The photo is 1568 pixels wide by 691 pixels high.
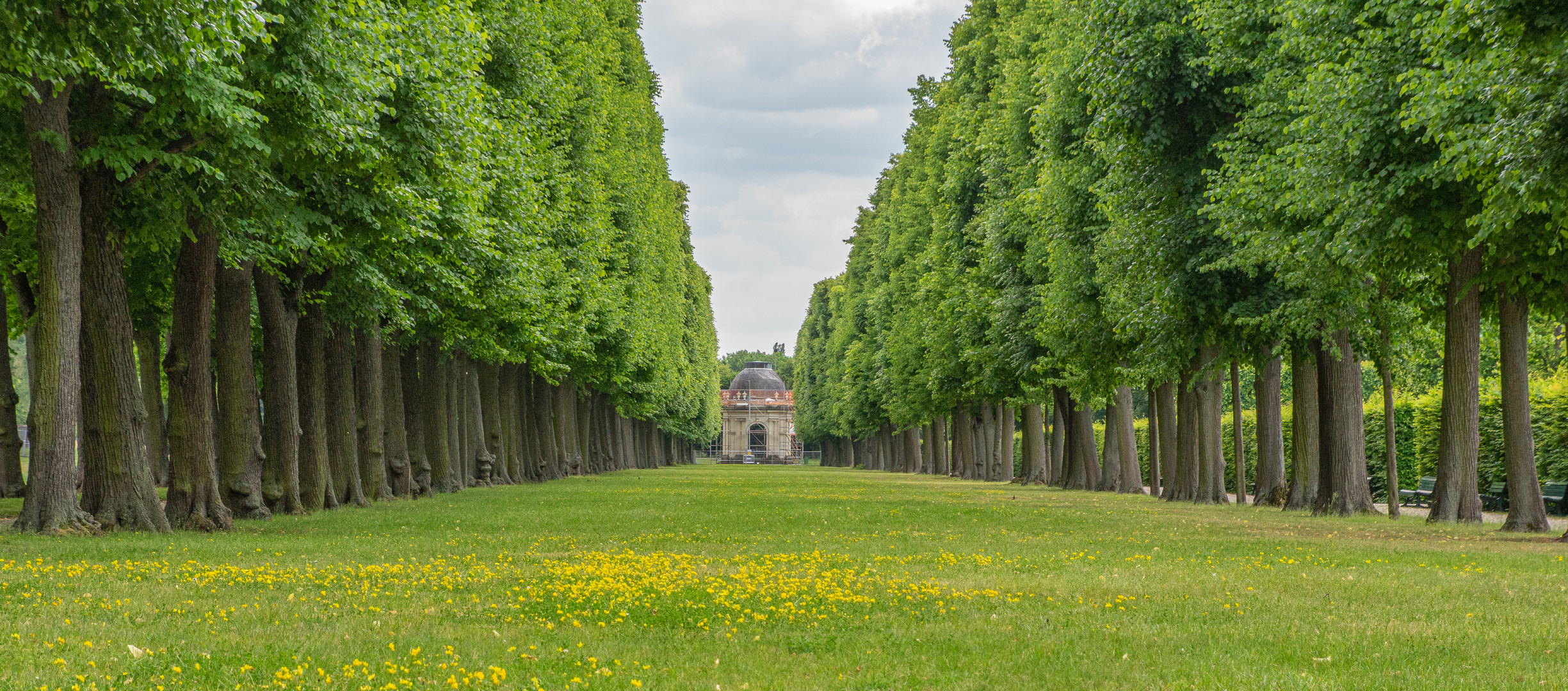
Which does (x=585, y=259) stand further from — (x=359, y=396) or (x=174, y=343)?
(x=174, y=343)

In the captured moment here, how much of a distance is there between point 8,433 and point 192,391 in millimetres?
11641

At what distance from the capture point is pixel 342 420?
79.5 feet

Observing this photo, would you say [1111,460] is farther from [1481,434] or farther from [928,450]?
[928,450]

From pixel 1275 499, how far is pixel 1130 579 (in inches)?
656

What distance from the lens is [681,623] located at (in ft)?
29.8

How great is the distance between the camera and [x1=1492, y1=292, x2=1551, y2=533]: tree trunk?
18.1 metres

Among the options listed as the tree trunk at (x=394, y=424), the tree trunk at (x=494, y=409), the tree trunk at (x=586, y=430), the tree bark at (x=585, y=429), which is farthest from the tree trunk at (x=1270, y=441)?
the tree trunk at (x=586, y=430)

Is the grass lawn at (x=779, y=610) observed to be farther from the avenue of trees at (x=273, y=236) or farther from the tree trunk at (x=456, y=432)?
the tree trunk at (x=456, y=432)

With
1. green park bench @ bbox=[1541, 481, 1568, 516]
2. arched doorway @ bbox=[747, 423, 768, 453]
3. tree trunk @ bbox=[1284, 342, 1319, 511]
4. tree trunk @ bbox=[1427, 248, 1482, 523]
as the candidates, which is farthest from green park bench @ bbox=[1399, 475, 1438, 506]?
arched doorway @ bbox=[747, 423, 768, 453]

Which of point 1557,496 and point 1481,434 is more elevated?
point 1481,434

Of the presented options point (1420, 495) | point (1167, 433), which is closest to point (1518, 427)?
point (1420, 495)

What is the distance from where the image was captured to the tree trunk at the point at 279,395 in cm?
2061

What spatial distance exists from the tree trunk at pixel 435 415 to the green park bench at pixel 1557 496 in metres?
24.2

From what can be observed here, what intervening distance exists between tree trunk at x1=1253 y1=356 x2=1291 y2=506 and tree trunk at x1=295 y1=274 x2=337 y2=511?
18.4 metres
